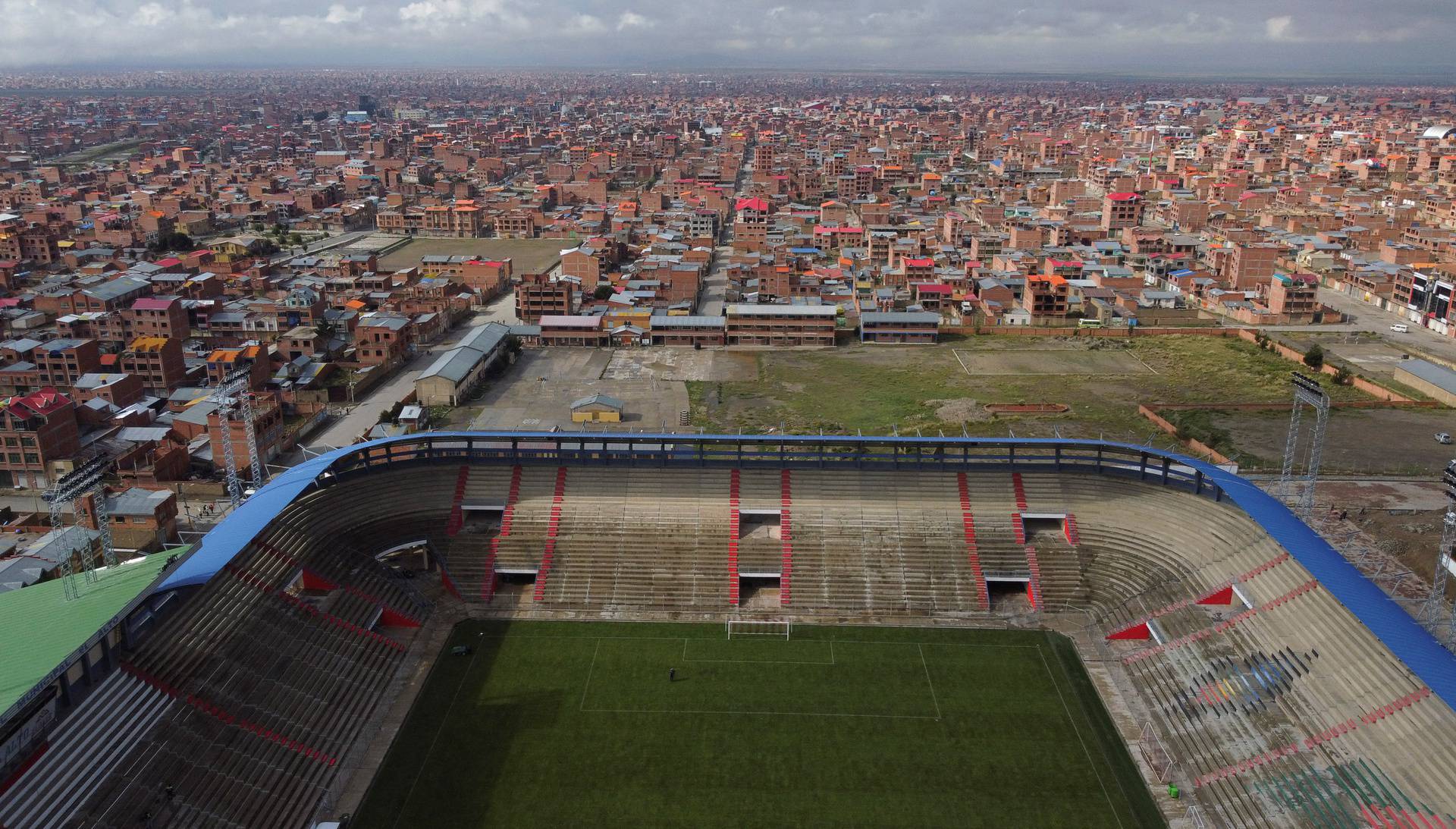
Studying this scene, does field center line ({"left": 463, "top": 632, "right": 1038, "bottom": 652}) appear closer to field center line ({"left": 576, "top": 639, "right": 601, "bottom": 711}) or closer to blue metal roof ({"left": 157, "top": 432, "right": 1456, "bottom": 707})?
field center line ({"left": 576, "top": 639, "right": 601, "bottom": 711})

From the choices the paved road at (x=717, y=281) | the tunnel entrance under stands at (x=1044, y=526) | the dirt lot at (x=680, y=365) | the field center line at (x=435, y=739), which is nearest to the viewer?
the field center line at (x=435, y=739)

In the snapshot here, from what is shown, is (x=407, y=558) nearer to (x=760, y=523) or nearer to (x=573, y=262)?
(x=760, y=523)

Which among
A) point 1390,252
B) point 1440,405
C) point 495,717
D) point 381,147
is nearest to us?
point 495,717

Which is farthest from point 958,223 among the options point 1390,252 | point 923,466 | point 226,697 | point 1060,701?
point 226,697

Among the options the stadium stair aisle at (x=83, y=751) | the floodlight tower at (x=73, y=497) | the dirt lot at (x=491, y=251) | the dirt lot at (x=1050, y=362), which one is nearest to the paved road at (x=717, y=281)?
the dirt lot at (x=491, y=251)

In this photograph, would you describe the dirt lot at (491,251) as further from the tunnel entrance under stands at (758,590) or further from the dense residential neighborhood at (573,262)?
the tunnel entrance under stands at (758,590)

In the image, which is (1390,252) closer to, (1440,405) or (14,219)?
(1440,405)
